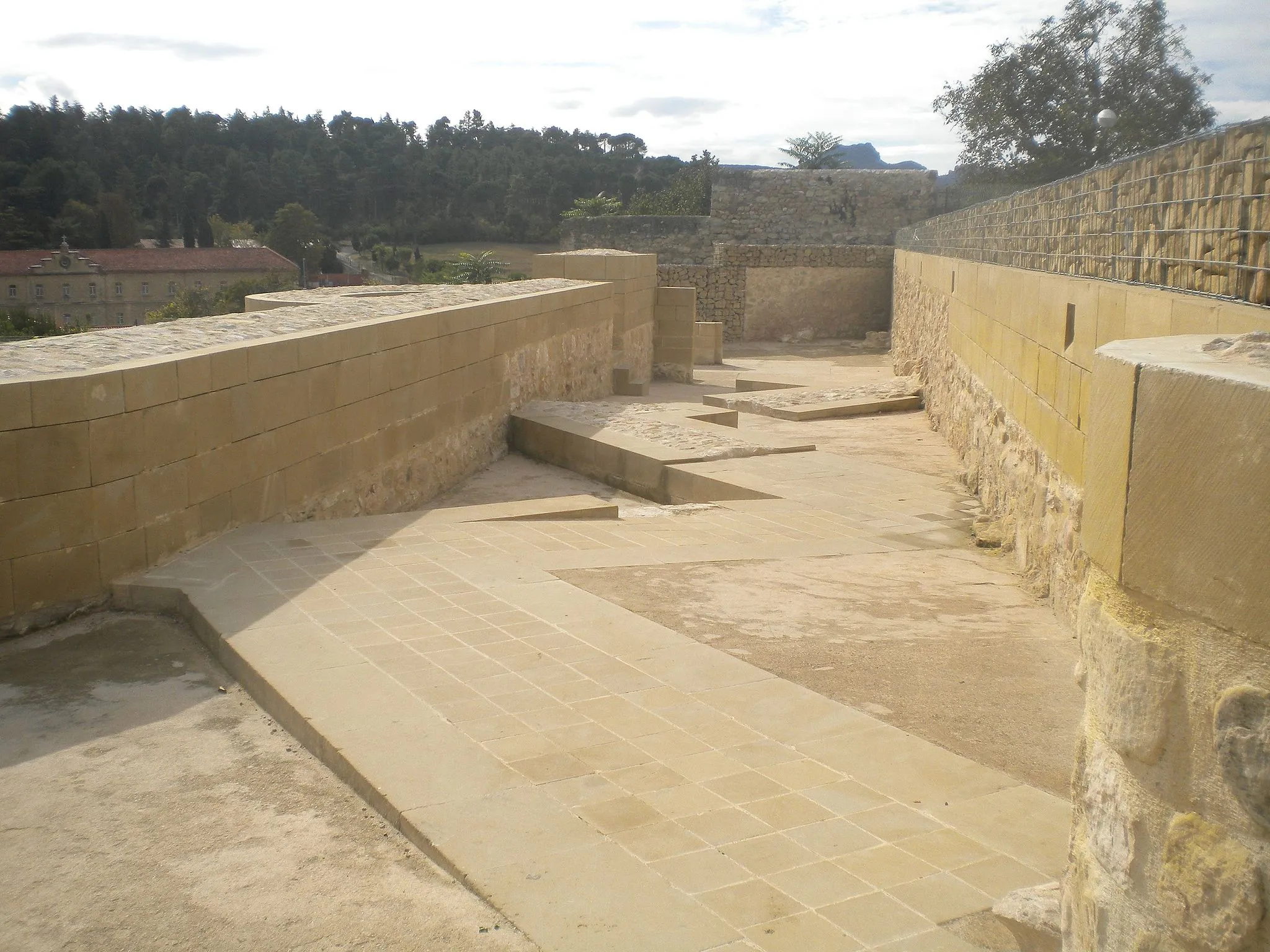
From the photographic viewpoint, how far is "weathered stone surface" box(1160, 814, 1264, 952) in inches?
62.0

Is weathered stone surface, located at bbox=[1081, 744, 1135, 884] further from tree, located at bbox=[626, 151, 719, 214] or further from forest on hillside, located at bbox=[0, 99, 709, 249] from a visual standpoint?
tree, located at bbox=[626, 151, 719, 214]

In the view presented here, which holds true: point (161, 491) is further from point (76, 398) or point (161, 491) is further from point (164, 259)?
point (164, 259)

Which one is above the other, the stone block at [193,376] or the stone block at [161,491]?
the stone block at [193,376]

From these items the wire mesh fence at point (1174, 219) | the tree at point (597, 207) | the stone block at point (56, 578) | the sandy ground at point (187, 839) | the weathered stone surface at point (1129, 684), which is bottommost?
the sandy ground at point (187, 839)

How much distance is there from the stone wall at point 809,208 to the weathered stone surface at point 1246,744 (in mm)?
31725

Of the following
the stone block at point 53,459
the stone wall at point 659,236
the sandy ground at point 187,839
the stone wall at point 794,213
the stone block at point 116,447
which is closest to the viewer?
the sandy ground at point 187,839

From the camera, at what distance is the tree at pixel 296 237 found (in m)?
57.3

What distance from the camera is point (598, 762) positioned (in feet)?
12.0

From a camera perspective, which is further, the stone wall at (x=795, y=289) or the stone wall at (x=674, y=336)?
the stone wall at (x=795, y=289)

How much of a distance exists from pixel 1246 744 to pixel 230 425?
19.2 feet

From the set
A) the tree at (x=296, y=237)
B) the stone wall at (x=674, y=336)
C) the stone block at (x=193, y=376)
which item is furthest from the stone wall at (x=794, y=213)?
the tree at (x=296, y=237)

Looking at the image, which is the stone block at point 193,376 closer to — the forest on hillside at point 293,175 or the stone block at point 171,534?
the stone block at point 171,534

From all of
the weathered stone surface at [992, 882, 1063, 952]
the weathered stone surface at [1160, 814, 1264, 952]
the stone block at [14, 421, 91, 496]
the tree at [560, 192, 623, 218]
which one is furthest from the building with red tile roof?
the weathered stone surface at [1160, 814, 1264, 952]

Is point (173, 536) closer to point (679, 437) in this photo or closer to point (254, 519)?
point (254, 519)
